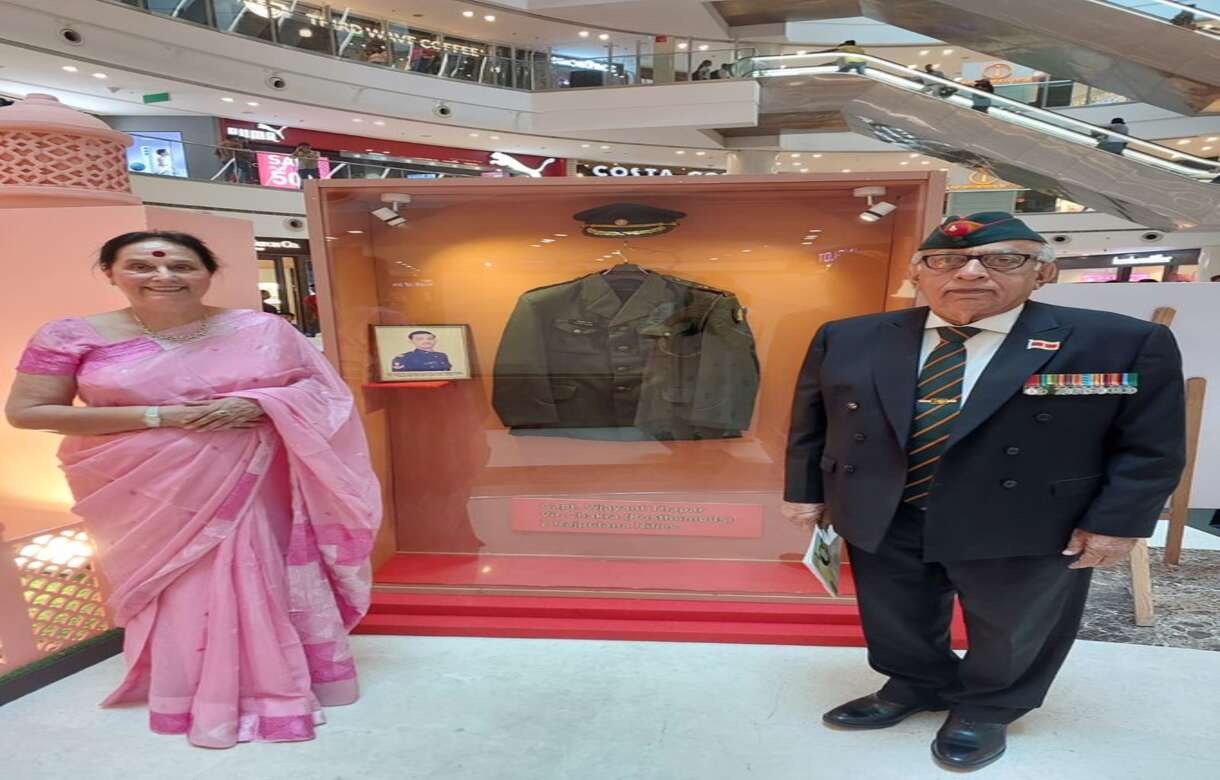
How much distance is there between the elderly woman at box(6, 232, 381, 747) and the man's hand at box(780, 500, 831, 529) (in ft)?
4.43

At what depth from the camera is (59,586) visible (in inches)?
79.2

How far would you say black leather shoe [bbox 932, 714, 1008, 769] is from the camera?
160 centimetres

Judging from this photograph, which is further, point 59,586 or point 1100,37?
point 1100,37

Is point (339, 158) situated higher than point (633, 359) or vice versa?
point (339, 158)

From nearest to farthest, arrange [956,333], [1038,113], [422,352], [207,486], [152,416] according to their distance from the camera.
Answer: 1. [956,333]
2. [152,416]
3. [207,486]
4. [422,352]
5. [1038,113]

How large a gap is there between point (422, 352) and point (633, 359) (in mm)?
1002

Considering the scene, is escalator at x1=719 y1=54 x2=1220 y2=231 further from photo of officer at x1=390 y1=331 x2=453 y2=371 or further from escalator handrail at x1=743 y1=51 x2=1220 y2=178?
photo of officer at x1=390 y1=331 x2=453 y2=371

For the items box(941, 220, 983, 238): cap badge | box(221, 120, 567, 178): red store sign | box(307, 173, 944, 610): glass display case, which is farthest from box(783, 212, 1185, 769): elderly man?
box(221, 120, 567, 178): red store sign

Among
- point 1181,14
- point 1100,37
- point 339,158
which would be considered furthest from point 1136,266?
point 339,158

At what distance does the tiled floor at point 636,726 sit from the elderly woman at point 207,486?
125 mm

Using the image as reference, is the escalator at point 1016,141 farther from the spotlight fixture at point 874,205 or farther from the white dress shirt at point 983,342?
the white dress shirt at point 983,342

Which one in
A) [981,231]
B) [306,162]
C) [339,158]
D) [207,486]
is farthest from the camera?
[339,158]

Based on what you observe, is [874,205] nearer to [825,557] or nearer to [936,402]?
[936,402]

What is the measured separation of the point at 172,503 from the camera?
164 centimetres
